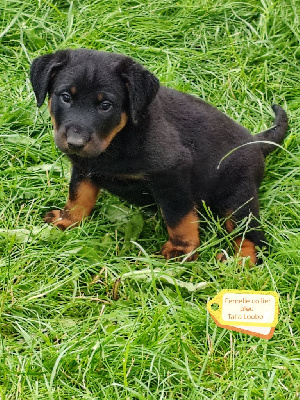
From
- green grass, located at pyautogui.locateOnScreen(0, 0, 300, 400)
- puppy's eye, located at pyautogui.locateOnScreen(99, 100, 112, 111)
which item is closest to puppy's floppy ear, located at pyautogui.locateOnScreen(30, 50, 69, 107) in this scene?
puppy's eye, located at pyautogui.locateOnScreen(99, 100, 112, 111)

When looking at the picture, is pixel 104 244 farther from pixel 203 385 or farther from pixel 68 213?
pixel 203 385

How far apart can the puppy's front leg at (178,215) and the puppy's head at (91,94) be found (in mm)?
453

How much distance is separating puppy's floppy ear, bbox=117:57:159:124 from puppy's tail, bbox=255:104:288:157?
3.49ft

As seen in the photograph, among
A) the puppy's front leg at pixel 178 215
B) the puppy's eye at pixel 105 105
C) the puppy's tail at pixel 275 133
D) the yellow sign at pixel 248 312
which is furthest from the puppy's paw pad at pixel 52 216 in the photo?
the yellow sign at pixel 248 312

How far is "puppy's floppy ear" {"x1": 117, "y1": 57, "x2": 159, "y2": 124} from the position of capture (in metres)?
3.92

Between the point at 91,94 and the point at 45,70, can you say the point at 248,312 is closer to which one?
the point at 91,94

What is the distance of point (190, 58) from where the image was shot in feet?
18.8

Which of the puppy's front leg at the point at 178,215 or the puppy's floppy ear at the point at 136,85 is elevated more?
the puppy's floppy ear at the point at 136,85

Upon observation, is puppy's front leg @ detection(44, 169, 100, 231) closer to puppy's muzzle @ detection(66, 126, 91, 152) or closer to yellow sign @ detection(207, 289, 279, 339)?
puppy's muzzle @ detection(66, 126, 91, 152)

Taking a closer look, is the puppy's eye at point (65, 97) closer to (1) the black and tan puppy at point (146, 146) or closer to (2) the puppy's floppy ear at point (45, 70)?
(1) the black and tan puppy at point (146, 146)

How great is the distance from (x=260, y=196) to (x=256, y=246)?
0.58 metres

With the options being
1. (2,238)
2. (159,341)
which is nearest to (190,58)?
(2,238)

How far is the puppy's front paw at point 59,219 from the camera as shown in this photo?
4.56 metres

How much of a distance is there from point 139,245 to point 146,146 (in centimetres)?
56
